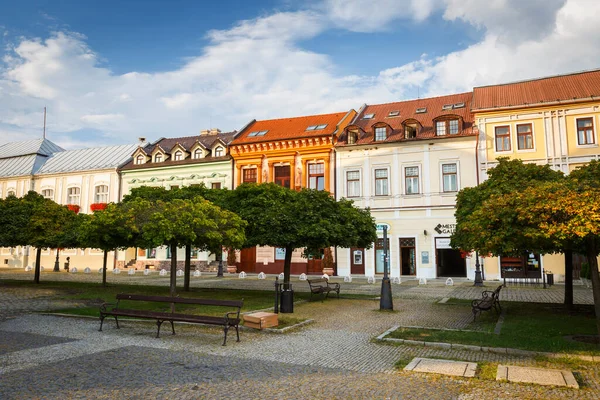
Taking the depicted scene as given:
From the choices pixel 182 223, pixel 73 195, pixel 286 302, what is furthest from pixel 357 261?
pixel 73 195

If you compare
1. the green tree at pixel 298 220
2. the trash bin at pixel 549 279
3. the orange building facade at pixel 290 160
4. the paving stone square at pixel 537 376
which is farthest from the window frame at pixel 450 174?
the paving stone square at pixel 537 376

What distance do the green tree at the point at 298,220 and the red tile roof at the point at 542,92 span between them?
1623 centimetres

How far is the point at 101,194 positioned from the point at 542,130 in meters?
36.6

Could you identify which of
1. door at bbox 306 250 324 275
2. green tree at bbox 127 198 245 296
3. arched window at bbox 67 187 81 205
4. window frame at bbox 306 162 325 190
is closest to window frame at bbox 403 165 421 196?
window frame at bbox 306 162 325 190

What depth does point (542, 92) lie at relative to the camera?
2931 centimetres

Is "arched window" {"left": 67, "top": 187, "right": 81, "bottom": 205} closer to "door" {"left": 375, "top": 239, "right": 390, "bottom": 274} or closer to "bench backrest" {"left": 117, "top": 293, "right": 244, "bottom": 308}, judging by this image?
"door" {"left": 375, "top": 239, "right": 390, "bottom": 274}

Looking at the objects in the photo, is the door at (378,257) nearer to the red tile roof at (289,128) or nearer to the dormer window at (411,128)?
the dormer window at (411,128)

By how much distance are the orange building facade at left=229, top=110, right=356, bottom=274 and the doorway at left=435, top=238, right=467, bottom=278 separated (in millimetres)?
8385

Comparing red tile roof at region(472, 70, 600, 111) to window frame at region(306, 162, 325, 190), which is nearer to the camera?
red tile roof at region(472, 70, 600, 111)

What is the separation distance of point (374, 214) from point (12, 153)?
136 feet

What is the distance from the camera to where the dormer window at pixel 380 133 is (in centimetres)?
3241

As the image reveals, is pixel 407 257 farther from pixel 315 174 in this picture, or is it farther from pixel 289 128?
pixel 289 128

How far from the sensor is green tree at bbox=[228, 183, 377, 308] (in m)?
16.6

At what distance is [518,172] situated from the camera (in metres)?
14.3
